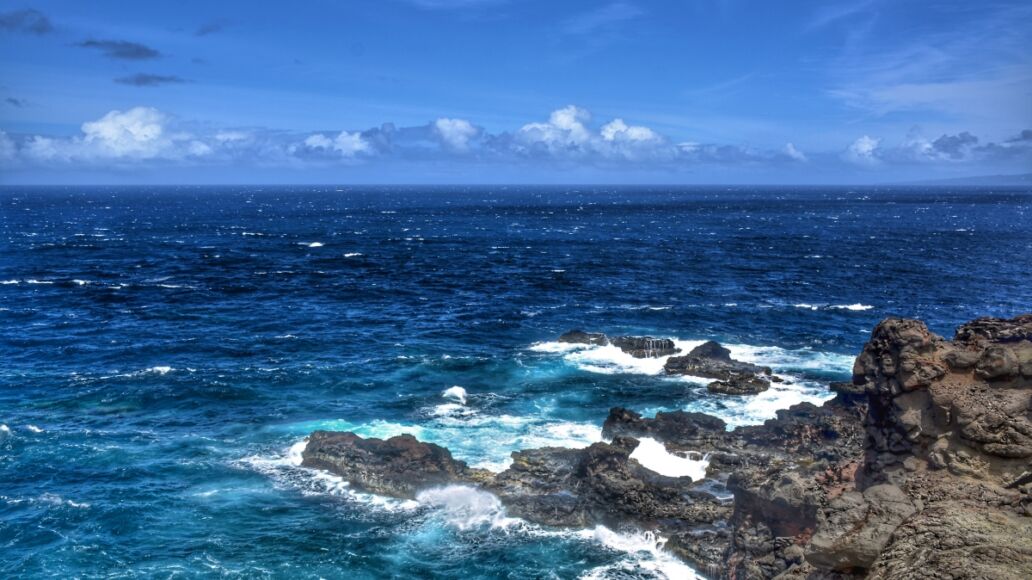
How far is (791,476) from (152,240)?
15547 cm

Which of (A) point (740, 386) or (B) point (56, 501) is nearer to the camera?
(B) point (56, 501)

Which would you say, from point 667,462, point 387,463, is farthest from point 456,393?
point 667,462

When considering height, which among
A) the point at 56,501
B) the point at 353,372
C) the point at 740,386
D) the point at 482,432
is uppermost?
the point at 740,386

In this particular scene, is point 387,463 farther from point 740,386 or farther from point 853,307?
point 853,307

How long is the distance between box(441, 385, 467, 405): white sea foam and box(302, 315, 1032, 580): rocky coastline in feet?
38.8

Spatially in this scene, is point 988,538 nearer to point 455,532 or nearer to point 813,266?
point 455,532

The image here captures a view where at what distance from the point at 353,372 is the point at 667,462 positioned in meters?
29.0

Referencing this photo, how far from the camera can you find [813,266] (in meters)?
113

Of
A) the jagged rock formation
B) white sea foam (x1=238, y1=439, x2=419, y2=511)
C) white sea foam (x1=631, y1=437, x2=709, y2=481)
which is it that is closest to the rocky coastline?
white sea foam (x1=631, y1=437, x2=709, y2=481)

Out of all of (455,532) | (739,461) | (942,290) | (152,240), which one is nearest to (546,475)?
(455,532)

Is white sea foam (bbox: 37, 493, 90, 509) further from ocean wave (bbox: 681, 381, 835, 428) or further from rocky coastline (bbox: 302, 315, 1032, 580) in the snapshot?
ocean wave (bbox: 681, 381, 835, 428)

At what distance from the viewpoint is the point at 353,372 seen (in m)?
58.7

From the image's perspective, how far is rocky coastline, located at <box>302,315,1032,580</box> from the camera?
640 inches

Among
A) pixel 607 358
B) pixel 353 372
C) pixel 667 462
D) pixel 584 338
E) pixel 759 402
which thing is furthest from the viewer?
pixel 584 338
